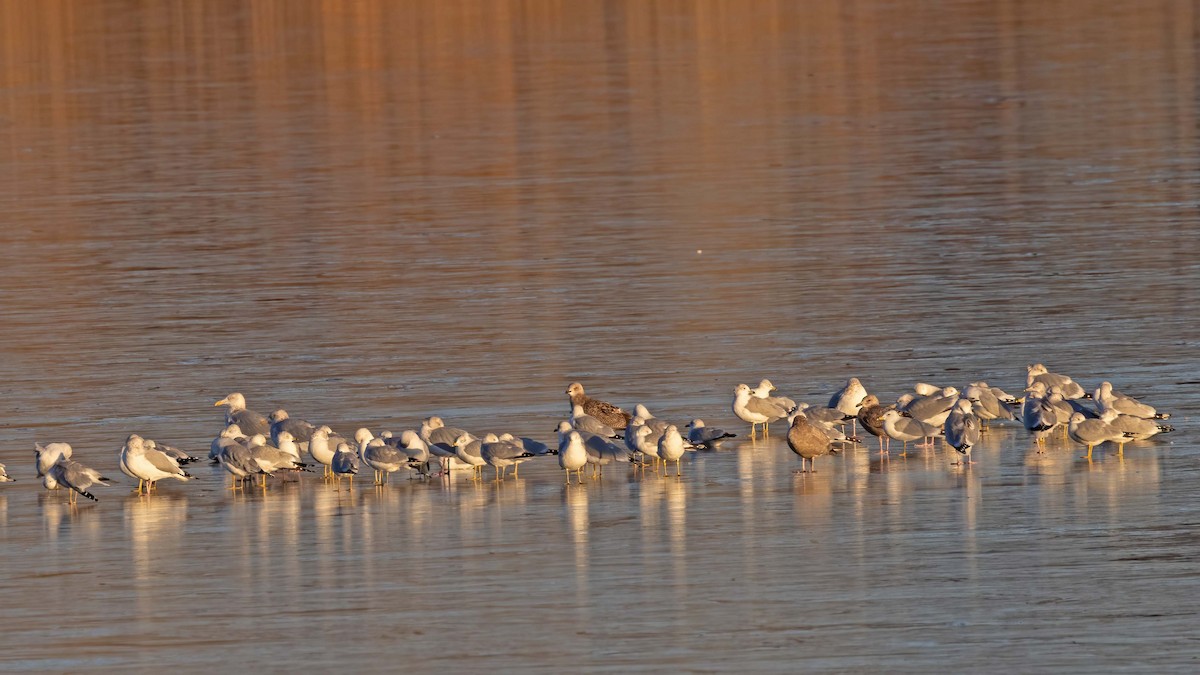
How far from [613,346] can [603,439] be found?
4.95 metres

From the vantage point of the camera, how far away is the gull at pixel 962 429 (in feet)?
46.3

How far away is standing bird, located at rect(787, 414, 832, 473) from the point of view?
1420 centimetres

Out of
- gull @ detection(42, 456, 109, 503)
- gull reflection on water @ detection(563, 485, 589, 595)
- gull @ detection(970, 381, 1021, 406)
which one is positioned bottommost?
gull reflection on water @ detection(563, 485, 589, 595)

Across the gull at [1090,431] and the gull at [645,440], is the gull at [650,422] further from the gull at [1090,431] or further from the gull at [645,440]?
the gull at [1090,431]

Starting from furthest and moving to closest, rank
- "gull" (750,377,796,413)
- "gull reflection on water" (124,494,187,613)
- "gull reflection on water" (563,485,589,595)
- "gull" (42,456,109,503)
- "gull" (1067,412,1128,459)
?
"gull" (750,377,796,413), "gull" (1067,412,1128,459), "gull" (42,456,109,503), "gull reflection on water" (124,494,187,613), "gull reflection on water" (563,485,589,595)

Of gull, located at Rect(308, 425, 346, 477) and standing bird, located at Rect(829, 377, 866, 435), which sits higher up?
standing bird, located at Rect(829, 377, 866, 435)

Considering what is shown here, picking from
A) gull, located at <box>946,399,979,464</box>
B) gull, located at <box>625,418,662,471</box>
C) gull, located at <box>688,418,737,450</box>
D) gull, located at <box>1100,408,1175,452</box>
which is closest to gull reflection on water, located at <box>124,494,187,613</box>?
gull, located at <box>625,418,662,471</box>

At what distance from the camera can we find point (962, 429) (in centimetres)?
1412

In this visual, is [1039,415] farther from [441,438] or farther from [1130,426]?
[441,438]

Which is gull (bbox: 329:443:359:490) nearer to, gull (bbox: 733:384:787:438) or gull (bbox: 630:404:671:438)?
gull (bbox: 630:404:671:438)

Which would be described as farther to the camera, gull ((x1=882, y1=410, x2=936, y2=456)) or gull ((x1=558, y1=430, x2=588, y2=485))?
gull ((x1=882, y1=410, x2=936, y2=456))

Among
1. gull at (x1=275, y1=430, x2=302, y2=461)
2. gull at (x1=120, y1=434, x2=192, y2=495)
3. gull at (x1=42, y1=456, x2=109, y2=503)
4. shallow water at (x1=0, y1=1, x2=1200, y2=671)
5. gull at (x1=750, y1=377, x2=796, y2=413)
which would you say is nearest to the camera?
shallow water at (x1=0, y1=1, x2=1200, y2=671)

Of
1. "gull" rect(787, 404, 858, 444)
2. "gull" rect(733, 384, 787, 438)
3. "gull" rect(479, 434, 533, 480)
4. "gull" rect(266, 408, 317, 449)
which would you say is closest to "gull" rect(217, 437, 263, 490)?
"gull" rect(266, 408, 317, 449)

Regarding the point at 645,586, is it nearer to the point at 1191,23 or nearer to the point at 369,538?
the point at 369,538
